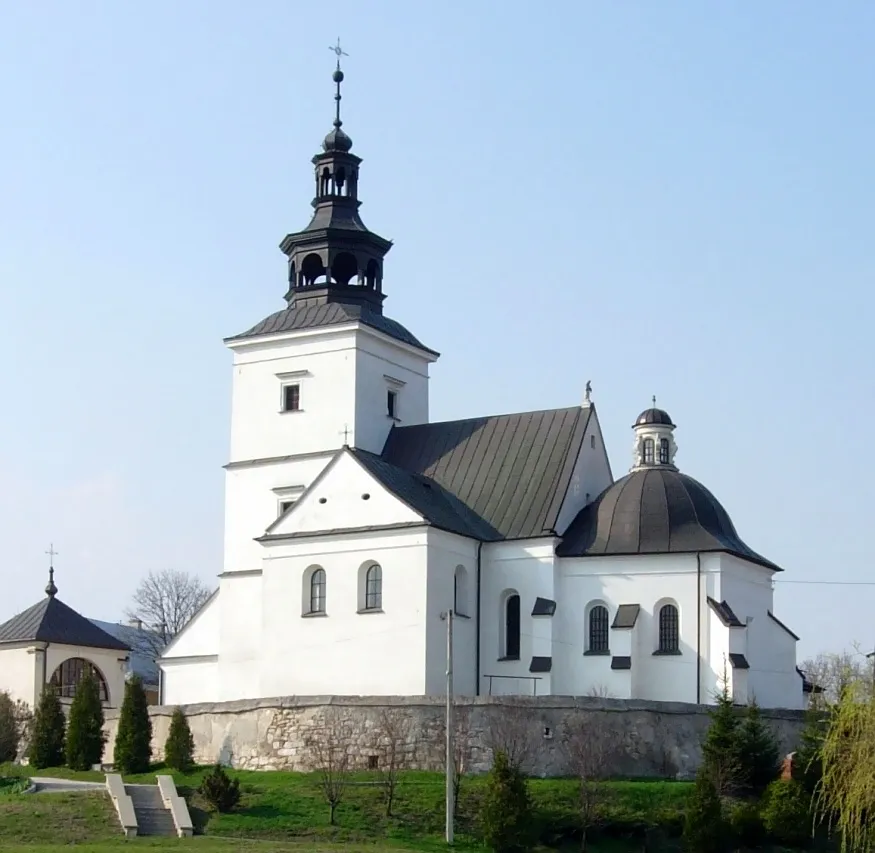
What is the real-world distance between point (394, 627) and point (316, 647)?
216cm

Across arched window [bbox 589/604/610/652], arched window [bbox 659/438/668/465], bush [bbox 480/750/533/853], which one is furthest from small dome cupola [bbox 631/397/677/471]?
bush [bbox 480/750/533/853]

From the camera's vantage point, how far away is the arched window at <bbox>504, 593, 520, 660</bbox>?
147 ft

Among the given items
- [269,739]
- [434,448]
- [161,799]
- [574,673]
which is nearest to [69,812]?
[161,799]

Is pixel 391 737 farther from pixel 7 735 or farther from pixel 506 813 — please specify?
pixel 7 735

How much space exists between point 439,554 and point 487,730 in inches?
231

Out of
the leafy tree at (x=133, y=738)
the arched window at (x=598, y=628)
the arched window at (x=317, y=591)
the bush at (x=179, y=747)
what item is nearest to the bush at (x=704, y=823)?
the arched window at (x=598, y=628)

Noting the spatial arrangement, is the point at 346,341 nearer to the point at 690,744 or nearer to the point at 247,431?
the point at 247,431

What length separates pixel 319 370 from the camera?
4881cm

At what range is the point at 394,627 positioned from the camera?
141 ft

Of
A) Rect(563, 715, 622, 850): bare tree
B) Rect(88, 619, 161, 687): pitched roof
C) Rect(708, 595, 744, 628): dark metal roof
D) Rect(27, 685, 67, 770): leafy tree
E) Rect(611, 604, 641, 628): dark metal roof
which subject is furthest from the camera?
Rect(88, 619, 161, 687): pitched roof

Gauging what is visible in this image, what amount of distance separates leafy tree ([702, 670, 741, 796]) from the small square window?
1600 centimetres

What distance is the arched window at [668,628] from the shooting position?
43281mm

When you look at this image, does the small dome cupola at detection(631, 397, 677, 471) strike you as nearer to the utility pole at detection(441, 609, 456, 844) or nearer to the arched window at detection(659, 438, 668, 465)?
the arched window at detection(659, 438, 668, 465)

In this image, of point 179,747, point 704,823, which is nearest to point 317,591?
point 179,747
